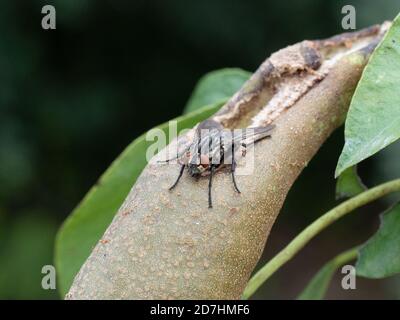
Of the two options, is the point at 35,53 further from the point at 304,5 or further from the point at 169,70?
the point at 304,5

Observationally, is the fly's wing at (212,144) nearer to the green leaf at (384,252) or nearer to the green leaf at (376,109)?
the green leaf at (376,109)

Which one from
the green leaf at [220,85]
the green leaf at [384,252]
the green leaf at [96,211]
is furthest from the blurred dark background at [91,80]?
the green leaf at [384,252]

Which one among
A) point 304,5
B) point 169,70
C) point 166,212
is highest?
point 304,5

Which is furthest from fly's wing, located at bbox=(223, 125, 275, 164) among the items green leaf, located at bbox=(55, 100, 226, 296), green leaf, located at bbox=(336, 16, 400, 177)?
green leaf, located at bbox=(55, 100, 226, 296)

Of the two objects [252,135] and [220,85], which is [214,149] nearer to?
[252,135]

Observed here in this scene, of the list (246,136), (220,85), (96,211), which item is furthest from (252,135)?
(220,85)

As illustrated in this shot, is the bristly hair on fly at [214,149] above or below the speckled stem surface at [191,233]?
above

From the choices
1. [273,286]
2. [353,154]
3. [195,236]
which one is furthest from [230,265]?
[273,286]
